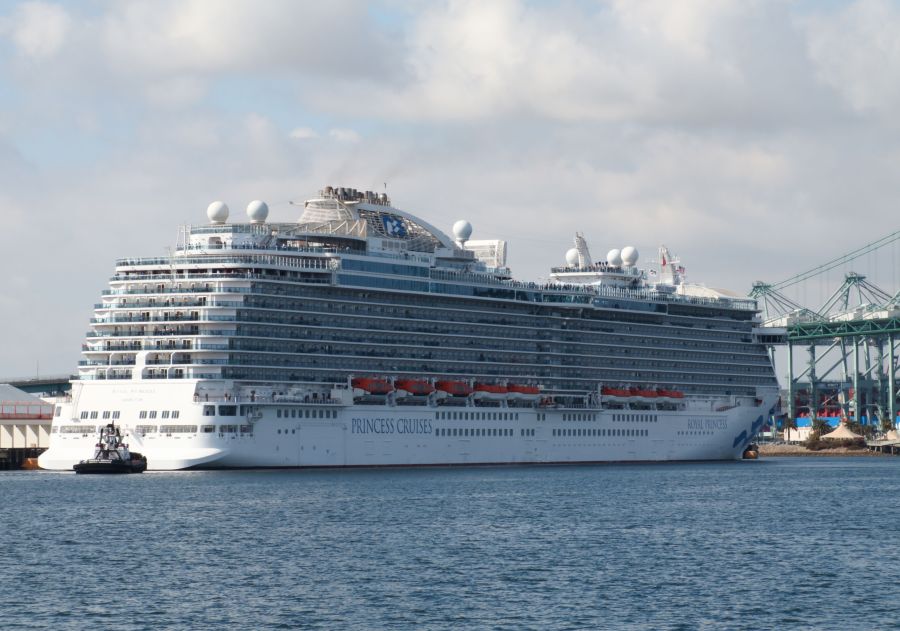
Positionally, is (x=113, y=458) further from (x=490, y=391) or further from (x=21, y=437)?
(x=21, y=437)

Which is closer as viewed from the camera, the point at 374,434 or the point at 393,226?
the point at 374,434

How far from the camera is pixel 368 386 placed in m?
99.6

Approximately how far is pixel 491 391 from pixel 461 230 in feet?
49.2

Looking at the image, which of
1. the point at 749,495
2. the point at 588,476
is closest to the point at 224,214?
the point at 588,476

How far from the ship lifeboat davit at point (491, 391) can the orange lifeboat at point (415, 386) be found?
4844mm

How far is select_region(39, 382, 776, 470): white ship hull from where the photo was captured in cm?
9031

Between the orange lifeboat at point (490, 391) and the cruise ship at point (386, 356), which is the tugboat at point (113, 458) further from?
the orange lifeboat at point (490, 391)

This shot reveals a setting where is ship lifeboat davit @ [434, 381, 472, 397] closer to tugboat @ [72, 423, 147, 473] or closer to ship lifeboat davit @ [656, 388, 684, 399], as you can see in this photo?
ship lifeboat davit @ [656, 388, 684, 399]

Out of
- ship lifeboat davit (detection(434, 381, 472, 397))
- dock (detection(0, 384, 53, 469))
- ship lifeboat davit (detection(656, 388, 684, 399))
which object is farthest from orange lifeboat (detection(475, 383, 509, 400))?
dock (detection(0, 384, 53, 469))

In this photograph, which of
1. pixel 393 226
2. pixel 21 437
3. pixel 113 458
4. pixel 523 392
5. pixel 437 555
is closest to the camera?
pixel 437 555

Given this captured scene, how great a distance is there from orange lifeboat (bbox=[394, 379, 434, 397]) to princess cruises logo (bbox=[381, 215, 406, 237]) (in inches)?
415

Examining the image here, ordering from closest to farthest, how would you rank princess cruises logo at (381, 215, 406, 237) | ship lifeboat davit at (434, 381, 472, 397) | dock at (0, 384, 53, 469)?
ship lifeboat davit at (434, 381, 472, 397) → princess cruises logo at (381, 215, 406, 237) → dock at (0, 384, 53, 469)

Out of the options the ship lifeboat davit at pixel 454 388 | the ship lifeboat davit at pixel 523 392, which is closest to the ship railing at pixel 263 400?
the ship lifeboat davit at pixel 454 388

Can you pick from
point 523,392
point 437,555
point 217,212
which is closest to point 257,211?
point 217,212
